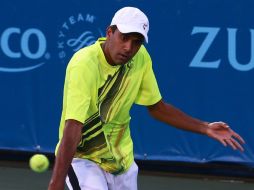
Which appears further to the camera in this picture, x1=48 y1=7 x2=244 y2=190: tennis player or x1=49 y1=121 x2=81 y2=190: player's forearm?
x1=48 y1=7 x2=244 y2=190: tennis player

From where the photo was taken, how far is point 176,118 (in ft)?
13.2

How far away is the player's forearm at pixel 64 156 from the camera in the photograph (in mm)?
3217

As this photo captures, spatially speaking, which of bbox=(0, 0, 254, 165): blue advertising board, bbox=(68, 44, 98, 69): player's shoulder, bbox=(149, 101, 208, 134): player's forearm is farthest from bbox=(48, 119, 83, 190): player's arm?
bbox=(0, 0, 254, 165): blue advertising board

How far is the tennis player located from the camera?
11.3 feet

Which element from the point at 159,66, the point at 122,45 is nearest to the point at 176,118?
the point at 122,45

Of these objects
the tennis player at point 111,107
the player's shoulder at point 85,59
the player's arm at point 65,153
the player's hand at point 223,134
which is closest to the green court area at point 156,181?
the tennis player at point 111,107

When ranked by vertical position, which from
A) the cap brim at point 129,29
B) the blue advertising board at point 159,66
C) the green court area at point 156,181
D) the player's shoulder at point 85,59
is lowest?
the green court area at point 156,181

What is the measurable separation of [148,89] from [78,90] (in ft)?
2.11

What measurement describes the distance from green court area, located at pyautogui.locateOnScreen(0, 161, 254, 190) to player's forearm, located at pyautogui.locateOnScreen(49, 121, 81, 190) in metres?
3.26

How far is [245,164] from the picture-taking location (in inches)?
266

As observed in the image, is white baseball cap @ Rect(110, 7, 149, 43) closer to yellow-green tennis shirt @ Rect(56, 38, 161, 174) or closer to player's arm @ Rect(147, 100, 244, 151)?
yellow-green tennis shirt @ Rect(56, 38, 161, 174)

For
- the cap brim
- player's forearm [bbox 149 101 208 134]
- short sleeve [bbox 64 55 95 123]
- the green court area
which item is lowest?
the green court area

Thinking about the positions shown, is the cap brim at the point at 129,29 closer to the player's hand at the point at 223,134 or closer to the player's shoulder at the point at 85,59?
the player's shoulder at the point at 85,59

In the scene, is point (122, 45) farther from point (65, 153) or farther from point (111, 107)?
point (65, 153)
